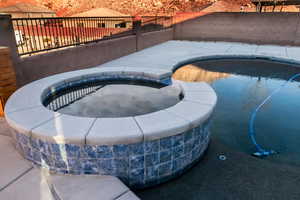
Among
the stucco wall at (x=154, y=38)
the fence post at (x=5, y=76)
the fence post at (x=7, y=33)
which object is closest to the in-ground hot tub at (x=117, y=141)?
the fence post at (x=5, y=76)

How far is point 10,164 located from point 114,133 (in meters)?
1.49

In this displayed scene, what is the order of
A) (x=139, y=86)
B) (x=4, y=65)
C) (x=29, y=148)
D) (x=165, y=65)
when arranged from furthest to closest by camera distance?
(x=165, y=65), (x=139, y=86), (x=4, y=65), (x=29, y=148)

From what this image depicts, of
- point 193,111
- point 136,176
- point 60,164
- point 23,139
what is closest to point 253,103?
point 193,111

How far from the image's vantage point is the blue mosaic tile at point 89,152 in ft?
7.69

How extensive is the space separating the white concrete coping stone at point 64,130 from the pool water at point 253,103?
2.48 m

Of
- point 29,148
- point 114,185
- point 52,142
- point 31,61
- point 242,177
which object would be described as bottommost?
point 242,177

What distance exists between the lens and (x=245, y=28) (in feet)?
42.0

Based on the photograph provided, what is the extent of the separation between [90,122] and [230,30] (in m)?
13.1

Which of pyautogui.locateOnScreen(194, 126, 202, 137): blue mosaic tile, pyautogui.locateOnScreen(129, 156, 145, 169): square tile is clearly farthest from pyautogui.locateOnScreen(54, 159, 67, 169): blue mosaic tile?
pyautogui.locateOnScreen(194, 126, 202, 137): blue mosaic tile

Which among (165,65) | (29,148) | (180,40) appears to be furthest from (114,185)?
(180,40)

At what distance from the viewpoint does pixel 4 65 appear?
3.72 m

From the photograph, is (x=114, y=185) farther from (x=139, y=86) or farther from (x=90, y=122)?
(x=139, y=86)

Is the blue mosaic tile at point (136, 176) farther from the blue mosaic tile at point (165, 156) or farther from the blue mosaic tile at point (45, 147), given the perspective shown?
the blue mosaic tile at point (45, 147)

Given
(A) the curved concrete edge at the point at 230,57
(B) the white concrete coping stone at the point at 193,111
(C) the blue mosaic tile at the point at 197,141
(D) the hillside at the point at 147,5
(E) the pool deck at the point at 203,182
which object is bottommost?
(E) the pool deck at the point at 203,182
